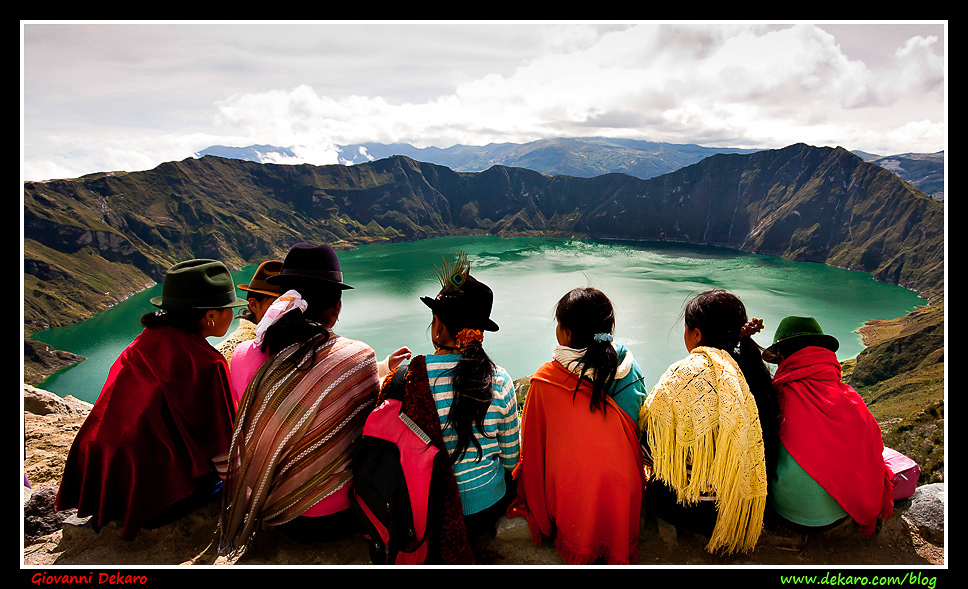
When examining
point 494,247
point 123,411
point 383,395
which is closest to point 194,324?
point 123,411

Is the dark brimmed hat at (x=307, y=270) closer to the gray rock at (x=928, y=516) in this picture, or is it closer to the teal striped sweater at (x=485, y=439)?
the teal striped sweater at (x=485, y=439)

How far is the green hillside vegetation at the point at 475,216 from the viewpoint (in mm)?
79625

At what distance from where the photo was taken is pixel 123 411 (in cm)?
280

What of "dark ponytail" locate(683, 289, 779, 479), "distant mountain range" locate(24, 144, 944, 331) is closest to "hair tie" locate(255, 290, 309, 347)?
"dark ponytail" locate(683, 289, 779, 479)

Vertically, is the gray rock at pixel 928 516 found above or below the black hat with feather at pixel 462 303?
below

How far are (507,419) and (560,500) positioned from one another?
53 cm

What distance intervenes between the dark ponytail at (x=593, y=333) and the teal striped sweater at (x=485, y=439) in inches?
16.6

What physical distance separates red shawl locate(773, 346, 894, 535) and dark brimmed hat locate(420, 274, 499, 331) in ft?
5.80

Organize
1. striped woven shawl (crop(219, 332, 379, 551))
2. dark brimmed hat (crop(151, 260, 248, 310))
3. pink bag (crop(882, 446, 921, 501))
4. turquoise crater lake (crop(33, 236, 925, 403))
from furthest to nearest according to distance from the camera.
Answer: turquoise crater lake (crop(33, 236, 925, 403)) < pink bag (crop(882, 446, 921, 501)) < dark brimmed hat (crop(151, 260, 248, 310)) < striped woven shawl (crop(219, 332, 379, 551))

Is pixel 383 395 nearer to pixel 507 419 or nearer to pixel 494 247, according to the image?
pixel 507 419

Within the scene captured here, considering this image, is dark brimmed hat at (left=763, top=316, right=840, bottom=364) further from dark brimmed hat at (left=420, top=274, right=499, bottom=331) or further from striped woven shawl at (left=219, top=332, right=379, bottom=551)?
striped woven shawl at (left=219, top=332, right=379, bottom=551)

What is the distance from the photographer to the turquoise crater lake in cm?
4397

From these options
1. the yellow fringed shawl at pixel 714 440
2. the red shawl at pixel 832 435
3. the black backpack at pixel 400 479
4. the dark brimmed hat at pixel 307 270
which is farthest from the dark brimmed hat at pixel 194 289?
the red shawl at pixel 832 435

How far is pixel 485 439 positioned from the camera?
2.73m
